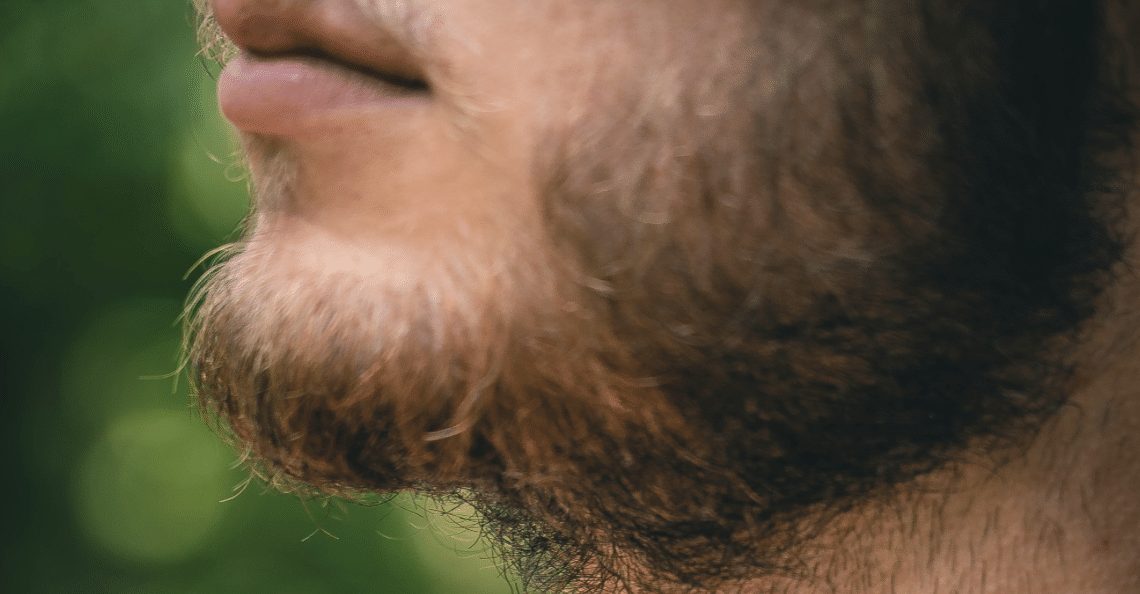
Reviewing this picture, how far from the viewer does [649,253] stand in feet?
2.26

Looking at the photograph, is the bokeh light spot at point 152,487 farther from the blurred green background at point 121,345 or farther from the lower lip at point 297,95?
the lower lip at point 297,95

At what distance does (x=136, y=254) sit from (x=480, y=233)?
12.4 feet

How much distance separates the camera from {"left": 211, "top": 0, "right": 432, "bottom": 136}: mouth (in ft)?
2.36

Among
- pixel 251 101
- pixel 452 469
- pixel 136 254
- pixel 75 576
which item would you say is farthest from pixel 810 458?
pixel 75 576

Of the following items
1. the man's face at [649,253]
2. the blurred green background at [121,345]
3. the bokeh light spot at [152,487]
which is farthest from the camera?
the bokeh light spot at [152,487]

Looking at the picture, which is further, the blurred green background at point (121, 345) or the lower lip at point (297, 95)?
the blurred green background at point (121, 345)

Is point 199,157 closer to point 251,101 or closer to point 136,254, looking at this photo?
point 136,254

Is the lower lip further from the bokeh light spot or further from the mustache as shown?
the bokeh light spot

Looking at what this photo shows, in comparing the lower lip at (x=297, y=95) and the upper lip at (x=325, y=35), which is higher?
the upper lip at (x=325, y=35)

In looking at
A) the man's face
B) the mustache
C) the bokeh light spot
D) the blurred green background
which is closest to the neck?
the man's face

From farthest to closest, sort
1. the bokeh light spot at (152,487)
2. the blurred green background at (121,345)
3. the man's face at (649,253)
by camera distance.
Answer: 1. the bokeh light spot at (152,487)
2. the blurred green background at (121,345)
3. the man's face at (649,253)

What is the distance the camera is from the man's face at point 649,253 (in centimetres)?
66

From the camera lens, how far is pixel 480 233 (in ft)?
2.31

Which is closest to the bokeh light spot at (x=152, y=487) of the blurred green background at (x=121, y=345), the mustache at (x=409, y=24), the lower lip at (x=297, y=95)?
the blurred green background at (x=121, y=345)
